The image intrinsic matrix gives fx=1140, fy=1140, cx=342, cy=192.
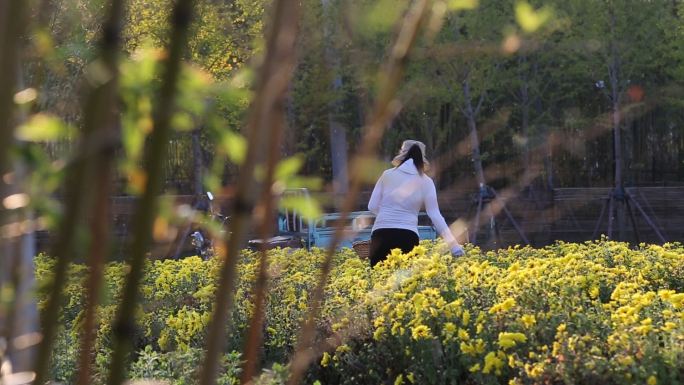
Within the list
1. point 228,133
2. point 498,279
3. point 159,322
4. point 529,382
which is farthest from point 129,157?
point 159,322

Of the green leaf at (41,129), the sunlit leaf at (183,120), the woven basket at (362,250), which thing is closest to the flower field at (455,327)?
the sunlit leaf at (183,120)

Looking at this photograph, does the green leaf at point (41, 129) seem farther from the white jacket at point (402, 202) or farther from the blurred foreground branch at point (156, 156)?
the white jacket at point (402, 202)

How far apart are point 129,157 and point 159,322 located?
533 centimetres

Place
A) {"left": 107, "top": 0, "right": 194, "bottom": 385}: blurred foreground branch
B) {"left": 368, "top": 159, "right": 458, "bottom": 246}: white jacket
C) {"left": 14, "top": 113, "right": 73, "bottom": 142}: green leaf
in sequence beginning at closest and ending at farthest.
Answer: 1. {"left": 107, "top": 0, "right": 194, "bottom": 385}: blurred foreground branch
2. {"left": 14, "top": 113, "right": 73, "bottom": 142}: green leaf
3. {"left": 368, "top": 159, "right": 458, "bottom": 246}: white jacket

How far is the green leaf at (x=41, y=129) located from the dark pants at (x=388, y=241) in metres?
6.33

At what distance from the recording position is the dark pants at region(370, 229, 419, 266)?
770 cm

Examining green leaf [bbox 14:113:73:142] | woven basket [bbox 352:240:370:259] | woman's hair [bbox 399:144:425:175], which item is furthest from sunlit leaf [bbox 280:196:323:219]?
woven basket [bbox 352:240:370:259]

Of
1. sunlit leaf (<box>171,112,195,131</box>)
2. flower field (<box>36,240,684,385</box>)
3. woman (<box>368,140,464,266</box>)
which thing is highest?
sunlit leaf (<box>171,112,195,131</box>)

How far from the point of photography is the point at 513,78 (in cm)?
2284

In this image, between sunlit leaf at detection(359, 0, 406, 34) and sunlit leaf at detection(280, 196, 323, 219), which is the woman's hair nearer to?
sunlit leaf at detection(280, 196, 323, 219)

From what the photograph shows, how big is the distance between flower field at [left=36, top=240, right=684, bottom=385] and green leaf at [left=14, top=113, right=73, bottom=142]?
176cm

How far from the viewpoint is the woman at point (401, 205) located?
753cm

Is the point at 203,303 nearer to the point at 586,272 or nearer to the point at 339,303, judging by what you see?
the point at 339,303

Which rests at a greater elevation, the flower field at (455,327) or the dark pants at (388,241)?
the dark pants at (388,241)
